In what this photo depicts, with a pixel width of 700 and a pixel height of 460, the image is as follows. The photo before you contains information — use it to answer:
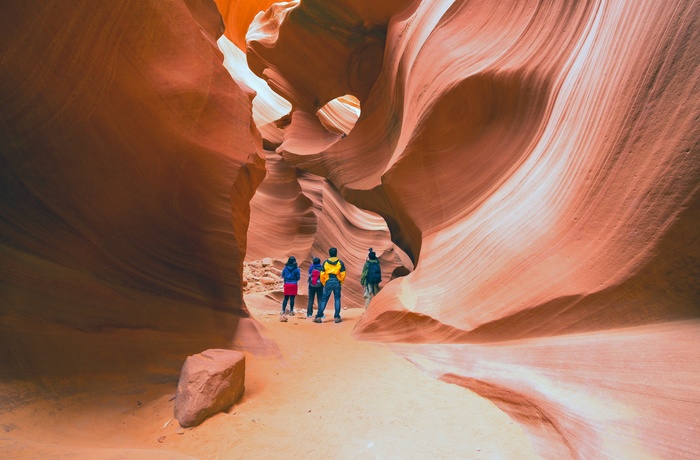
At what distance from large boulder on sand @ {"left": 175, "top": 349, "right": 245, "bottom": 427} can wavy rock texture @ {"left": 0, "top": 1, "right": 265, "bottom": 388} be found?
0.97 metres

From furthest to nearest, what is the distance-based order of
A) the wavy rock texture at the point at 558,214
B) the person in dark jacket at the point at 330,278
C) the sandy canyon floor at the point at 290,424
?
the person in dark jacket at the point at 330,278
the wavy rock texture at the point at 558,214
the sandy canyon floor at the point at 290,424

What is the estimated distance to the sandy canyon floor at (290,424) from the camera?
247 cm

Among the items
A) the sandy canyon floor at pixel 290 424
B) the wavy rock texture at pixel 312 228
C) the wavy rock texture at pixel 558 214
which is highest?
the wavy rock texture at pixel 312 228

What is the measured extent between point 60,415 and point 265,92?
1786cm

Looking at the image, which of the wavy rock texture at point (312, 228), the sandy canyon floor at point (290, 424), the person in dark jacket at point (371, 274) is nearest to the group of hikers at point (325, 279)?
the person in dark jacket at point (371, 274)

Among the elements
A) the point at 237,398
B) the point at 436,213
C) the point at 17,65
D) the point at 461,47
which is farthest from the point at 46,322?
the point at 461,47

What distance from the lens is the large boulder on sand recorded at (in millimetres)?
2879

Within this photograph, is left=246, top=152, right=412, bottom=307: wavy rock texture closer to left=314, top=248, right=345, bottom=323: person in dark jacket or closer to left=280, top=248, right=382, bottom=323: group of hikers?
left=280, top=248, right=382, bottom=323: group of hikers

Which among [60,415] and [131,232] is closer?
[60,415]


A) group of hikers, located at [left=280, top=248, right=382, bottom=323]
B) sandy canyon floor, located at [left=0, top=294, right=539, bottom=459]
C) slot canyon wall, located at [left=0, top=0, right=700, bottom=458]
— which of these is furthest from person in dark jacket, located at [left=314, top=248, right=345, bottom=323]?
sandy canyon floor, located at [left=0, top=294, right=539, bottom=459]

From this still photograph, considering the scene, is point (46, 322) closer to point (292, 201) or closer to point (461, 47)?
point (461, 47)

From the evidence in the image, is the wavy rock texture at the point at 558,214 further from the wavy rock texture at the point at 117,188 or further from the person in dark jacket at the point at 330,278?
the wavy rock texture at the point at 117,188

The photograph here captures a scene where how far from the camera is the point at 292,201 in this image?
50.2 feet

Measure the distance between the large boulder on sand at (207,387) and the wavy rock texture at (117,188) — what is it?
970 millimetres
